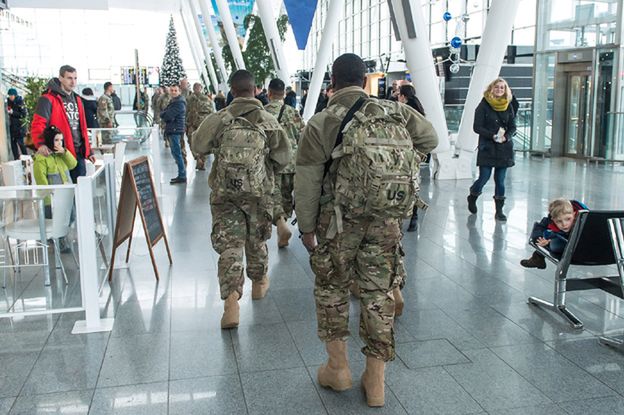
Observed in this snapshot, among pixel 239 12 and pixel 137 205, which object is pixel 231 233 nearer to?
pixel 137 205

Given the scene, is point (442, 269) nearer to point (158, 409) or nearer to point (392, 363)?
point (392, 363)

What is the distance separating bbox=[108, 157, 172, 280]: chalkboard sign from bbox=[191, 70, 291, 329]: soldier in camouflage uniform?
1360 millimetres

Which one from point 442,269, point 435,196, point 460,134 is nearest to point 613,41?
point 460,134

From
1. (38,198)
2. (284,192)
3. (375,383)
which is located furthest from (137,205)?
(375,383)

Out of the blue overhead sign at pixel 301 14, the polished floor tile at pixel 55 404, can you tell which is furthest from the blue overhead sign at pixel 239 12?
the polished floor tile at pixel 55 404

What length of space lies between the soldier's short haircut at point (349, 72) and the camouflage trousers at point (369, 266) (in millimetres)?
705

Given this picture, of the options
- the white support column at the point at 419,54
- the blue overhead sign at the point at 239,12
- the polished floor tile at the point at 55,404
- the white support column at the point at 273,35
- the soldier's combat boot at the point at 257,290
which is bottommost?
the polished floor tile at the point at 55,404

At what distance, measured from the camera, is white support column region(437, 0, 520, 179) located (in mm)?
11594

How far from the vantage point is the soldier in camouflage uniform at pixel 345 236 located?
→ 135 inches

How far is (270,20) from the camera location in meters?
21.5

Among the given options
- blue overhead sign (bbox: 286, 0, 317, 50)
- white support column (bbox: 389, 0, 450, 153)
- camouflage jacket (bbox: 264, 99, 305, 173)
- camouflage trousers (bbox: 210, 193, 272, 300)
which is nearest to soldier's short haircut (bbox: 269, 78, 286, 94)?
camouflage jacket (bbox: 264, 99, 305, 173)

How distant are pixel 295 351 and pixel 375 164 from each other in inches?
64.2

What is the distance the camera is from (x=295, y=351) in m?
4.33

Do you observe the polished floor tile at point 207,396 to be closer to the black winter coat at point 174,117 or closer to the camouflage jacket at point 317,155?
the camouflage jacket at point 317,155
